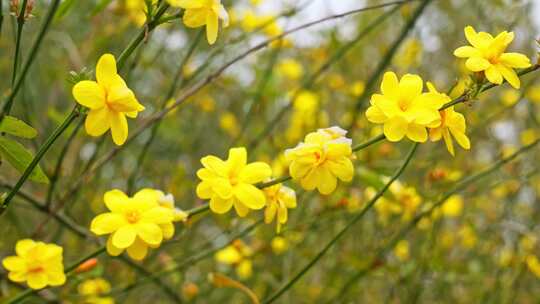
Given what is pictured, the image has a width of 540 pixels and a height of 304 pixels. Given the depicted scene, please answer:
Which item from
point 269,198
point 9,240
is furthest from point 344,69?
point 269,198

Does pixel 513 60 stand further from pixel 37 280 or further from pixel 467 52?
pixel 37 280

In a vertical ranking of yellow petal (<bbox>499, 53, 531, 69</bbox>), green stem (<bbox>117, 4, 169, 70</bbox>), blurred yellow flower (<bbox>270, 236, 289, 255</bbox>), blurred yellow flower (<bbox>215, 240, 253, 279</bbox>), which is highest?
blurred yellow flower (<bbox>270, 236, 289, 255</bbox>)

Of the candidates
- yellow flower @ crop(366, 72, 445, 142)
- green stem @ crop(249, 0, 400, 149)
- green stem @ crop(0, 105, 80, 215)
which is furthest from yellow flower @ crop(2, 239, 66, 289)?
green stem @ crop(249, 0, 400, 149)

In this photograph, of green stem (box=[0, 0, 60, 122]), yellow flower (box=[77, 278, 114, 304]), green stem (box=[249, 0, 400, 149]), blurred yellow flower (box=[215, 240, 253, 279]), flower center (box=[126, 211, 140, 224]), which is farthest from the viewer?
blurred yellow flower (box=[215, 240, 253, 279])

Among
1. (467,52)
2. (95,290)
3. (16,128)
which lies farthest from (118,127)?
(95,290)

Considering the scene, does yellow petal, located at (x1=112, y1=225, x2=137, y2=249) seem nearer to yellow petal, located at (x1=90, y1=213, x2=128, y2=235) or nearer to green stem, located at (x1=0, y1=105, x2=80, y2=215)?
yellow petal, located at (x1=90, y1=213, x2=128, y2=235)

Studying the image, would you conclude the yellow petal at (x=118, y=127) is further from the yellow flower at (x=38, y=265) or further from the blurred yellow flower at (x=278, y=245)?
the blurred yellow flower at (x=278, y=245)

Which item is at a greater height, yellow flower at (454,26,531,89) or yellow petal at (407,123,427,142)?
yellow flower at (454,26,531,89)
